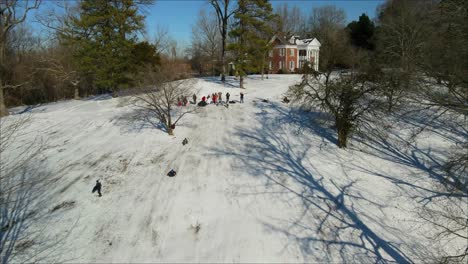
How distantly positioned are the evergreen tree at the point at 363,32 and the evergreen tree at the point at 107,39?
44389 millimetres

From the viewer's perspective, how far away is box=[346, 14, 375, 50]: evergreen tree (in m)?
54.4

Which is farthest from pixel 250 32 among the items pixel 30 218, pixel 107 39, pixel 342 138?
pixel 30 218

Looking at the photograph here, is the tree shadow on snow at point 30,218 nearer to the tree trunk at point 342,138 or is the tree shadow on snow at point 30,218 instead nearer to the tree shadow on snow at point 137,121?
the tree shadow on snow at point 137,121

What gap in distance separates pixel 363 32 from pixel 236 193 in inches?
2140

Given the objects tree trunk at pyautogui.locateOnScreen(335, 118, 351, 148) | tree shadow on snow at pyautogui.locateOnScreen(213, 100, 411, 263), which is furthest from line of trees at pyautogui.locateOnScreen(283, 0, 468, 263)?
tree shadow on snow at pyautogui.locateOnScreen(213, 100, 411, 263)

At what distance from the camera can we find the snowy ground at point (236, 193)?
10508 millimetres

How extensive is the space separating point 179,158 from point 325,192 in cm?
873

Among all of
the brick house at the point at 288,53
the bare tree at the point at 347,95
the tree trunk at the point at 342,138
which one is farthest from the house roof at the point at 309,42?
the tree trunk at the point at 342,138

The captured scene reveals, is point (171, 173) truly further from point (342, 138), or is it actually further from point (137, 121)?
point (342, 138)

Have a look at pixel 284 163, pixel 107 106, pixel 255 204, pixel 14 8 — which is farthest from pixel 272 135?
pixel 14 8

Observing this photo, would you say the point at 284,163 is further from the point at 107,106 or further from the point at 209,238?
the point at 107,106

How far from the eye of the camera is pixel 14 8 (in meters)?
26.6

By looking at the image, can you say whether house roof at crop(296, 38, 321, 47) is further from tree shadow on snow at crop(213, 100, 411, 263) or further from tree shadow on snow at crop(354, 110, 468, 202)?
tree shadow on snow at crop(213, 100, 411, 263)

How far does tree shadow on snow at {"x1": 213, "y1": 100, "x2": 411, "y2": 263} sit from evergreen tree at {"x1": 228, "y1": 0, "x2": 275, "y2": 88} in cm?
1275
